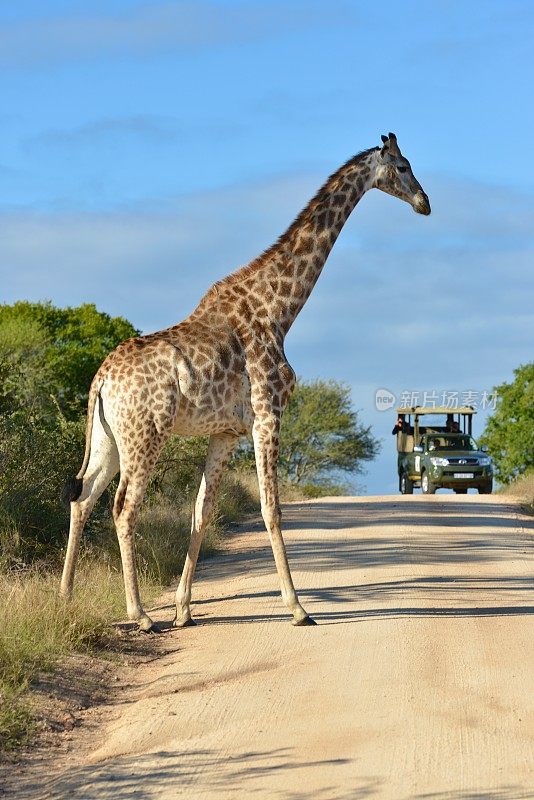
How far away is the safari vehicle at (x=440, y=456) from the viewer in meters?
29.6

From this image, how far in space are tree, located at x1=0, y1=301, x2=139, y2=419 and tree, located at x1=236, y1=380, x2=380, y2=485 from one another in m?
7.23

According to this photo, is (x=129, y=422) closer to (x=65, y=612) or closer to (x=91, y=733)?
(x=65, y=612)

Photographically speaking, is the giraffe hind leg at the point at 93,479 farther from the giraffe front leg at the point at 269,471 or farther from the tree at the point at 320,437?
the tree at the point at 320,437

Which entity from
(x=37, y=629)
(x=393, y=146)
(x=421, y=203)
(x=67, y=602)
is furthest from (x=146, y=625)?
(x=393, y=146)

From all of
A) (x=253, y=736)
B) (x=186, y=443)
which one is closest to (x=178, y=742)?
(x=253, y=736)

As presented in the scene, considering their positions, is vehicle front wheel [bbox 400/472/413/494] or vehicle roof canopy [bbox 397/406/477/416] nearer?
vehicle front wheel [bbox 400/472/413/494]

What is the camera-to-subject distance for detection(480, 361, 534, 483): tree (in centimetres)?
4416

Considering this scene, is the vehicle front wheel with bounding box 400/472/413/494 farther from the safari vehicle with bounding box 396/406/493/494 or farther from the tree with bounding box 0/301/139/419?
the tree with bounding box 0/301/139/419

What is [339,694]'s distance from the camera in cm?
785

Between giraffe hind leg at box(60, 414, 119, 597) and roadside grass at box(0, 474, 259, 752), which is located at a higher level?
giraffe hind leg at box(60, 414, 119, 597)

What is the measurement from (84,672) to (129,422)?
7.67 ft

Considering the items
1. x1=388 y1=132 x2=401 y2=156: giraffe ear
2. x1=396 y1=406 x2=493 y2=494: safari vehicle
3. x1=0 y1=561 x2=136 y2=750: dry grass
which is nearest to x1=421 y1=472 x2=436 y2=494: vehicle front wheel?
x1=396 y1=406 x2=493 y2=494: safari vehicle

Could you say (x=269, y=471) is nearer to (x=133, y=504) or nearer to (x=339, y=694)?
(x=133, y=504)

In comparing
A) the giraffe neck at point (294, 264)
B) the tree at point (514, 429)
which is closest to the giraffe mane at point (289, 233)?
the giraffe neck at point (294, 264)
